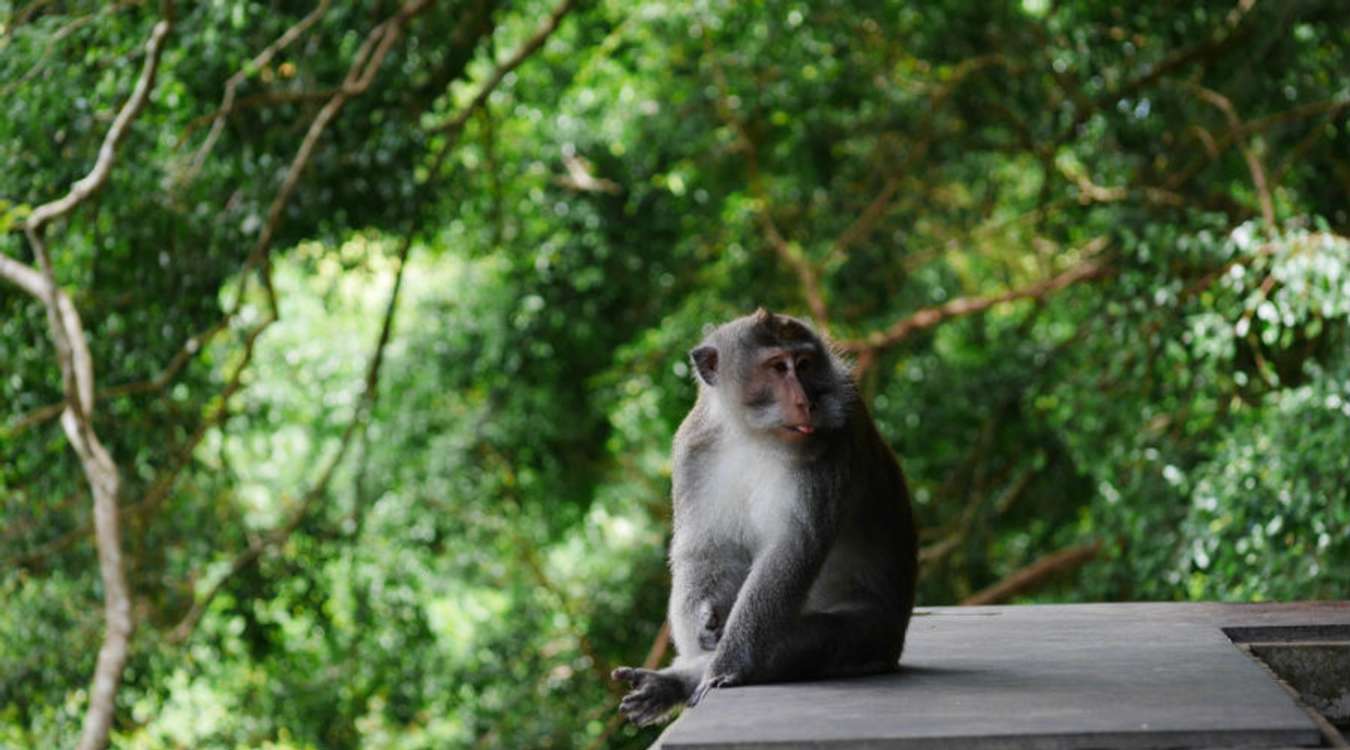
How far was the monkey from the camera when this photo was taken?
330cm

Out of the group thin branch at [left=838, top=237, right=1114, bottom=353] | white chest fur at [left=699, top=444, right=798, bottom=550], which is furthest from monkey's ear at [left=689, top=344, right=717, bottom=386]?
thin branch at [left=838, top=237, right=1114, bottom=353]

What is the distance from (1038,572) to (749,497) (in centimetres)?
554

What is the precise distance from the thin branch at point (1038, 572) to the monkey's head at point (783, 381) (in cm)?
535

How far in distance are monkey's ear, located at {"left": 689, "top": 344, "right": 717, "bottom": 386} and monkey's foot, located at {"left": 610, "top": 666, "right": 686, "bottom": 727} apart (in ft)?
1.88

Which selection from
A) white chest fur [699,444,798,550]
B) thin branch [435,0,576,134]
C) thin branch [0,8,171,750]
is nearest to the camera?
white chest fur [699,444,798,550]

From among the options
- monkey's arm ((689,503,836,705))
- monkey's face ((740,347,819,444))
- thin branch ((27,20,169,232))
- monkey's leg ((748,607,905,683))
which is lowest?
monkey's leg ((748,607,905,683))

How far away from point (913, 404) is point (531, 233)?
2.31 metres

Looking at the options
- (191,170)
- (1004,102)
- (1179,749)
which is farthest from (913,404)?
(1179,749)

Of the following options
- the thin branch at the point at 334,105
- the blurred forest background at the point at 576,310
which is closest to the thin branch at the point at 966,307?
the blurred forest background at the point at 576,310

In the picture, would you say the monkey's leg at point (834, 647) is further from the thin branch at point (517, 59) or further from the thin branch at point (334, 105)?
the thin branch at point (517, 59)

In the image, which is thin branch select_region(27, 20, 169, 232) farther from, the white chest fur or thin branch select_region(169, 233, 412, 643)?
the white chest fur

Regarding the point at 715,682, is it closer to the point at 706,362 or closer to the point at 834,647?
the point at 834,647

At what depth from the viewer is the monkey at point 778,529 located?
330 centimetres

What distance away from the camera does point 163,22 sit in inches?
241
